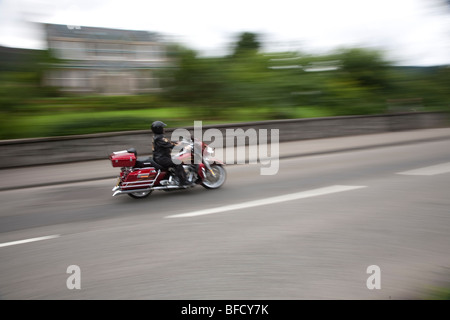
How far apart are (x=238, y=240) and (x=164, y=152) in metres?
3.63

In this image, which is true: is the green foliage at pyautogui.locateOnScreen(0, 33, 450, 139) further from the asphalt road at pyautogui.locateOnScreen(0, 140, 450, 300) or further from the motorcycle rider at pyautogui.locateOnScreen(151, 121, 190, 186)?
the motorcycle rider at pyautogui.locateOnScreen(151, 121, 190, 186)

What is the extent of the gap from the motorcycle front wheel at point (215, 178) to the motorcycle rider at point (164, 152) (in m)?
0.60

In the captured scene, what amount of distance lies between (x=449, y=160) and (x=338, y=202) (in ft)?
20.9

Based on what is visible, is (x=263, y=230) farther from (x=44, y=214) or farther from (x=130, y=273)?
(x=44, y=214)

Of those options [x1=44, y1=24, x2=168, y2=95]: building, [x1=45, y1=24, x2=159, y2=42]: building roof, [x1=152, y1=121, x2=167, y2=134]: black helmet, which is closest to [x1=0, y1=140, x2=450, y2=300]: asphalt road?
[x1=152, y1=121, x2=167, y2=134]: black helmet

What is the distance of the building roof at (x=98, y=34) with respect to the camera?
1890cm

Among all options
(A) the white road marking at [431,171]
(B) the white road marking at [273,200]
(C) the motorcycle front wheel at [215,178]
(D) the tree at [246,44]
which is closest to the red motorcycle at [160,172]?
(C) the motorcycle front wheel at [215,178]

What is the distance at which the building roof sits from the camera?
1890cm

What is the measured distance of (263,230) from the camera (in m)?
5.72

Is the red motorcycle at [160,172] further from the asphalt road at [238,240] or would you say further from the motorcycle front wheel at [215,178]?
the asphalt road at [238,240]

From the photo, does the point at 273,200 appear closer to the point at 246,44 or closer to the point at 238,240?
the point at 238,240

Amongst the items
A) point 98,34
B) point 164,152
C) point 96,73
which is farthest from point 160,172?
point 98,34

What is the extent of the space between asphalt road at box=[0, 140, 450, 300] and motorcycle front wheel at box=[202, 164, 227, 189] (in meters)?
0.25

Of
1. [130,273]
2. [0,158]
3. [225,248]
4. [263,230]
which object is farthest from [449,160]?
[0,158]
